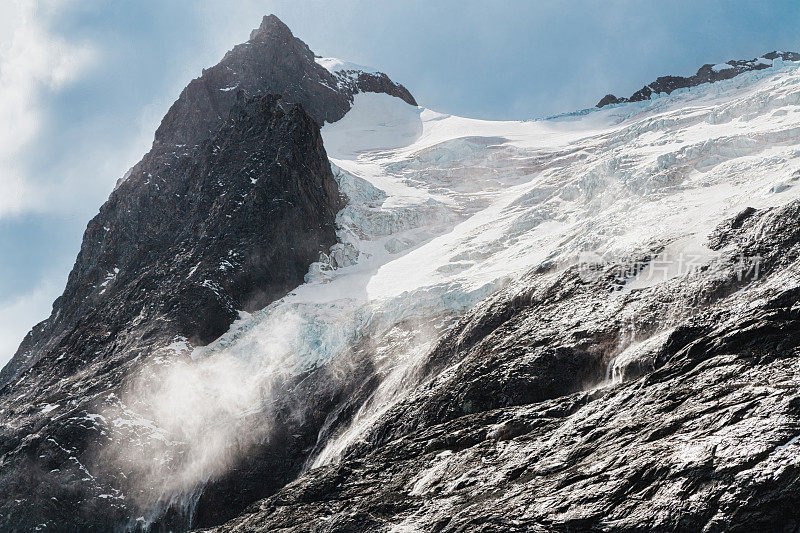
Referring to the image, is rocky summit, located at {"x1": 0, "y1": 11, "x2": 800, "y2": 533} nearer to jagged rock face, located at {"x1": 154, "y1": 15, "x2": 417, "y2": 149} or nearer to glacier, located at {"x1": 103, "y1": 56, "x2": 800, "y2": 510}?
glacier, located at {"x1": 103, "y1": 56, "x2": 800, "y2": 510}

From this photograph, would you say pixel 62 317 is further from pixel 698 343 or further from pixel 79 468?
pixel 698 343

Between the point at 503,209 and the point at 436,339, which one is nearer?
the point at 436,339

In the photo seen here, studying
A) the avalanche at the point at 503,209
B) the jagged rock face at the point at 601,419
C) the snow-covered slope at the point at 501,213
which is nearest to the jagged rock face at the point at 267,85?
the avalanche at the point at 503,209

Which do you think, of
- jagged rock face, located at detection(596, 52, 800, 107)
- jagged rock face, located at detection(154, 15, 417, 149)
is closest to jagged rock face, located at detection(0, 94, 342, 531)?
jagged rock face, located at detection(154, 15, 417, 149)

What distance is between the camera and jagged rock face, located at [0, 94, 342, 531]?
39469 millimetres

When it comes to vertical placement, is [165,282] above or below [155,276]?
below

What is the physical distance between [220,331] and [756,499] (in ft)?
158

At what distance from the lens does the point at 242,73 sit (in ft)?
383

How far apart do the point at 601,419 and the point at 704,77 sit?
106 m

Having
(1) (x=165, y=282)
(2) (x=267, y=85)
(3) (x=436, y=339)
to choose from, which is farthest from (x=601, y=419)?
(2) (x=267, y=85)

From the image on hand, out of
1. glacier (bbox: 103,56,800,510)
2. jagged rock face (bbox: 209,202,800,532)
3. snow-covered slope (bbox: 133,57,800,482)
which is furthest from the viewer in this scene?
snow-covered slope (bbox: 133,57,800,482)

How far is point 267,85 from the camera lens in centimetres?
11619

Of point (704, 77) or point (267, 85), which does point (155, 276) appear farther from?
point (704, 77)

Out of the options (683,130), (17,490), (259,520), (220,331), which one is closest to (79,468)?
(17,490)
